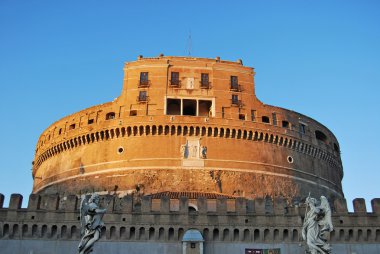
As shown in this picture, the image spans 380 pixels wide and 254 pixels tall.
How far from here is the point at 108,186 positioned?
110ft

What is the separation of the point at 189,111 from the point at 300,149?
30.5 feet

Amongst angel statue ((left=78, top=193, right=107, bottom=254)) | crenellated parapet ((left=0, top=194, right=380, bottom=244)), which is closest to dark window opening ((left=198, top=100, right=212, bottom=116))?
crenellated parapet ((left=0, top=194, right=380, bottom=244))

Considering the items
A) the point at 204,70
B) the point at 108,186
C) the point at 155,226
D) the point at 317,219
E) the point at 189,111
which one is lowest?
the point at 317,219

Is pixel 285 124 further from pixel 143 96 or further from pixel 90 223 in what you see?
pixel 90 223

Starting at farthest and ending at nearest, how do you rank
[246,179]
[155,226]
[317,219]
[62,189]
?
[62,189], [246,179], [155,226], [317,219]

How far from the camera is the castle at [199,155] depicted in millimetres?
25641

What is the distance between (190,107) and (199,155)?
5338 millimetres

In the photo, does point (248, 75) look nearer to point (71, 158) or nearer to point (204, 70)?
point (204, 70)

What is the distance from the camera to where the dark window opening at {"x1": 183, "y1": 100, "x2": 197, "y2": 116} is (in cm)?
3628

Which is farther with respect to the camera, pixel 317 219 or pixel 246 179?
pixel 246 179

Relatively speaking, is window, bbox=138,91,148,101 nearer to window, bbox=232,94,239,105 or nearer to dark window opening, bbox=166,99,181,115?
dark window opening, bbox=166,99,181,115

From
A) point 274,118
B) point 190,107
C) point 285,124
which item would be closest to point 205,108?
point 190,107

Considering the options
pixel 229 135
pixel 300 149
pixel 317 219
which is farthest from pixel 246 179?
pixel 317 219

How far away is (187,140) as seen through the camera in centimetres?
3400
